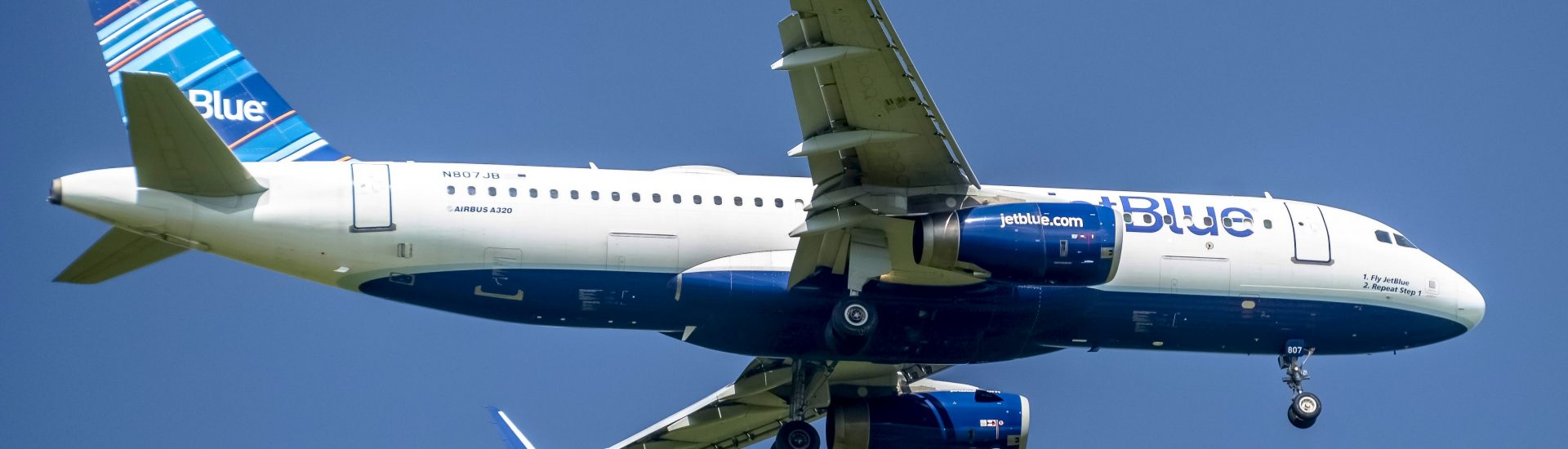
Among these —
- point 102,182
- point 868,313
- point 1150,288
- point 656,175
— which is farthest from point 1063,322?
point 102,182

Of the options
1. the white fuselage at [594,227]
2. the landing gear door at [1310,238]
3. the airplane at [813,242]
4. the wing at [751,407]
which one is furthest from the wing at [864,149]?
the landing gear door at [1310,238]

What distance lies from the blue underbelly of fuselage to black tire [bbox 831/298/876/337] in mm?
355

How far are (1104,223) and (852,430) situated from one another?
212 inches

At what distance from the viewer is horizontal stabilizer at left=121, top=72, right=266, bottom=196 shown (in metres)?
20.5

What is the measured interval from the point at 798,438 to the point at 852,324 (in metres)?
3.15

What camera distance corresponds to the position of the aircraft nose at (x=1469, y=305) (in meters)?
26.1

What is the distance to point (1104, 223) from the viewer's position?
2261cm

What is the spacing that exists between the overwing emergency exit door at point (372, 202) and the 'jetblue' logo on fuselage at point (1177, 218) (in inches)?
344

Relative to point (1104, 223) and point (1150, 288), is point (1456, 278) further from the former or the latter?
point (1104, 223)

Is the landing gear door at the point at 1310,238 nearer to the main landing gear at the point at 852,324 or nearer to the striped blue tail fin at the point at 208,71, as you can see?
the main landing gear at the point at 852,324

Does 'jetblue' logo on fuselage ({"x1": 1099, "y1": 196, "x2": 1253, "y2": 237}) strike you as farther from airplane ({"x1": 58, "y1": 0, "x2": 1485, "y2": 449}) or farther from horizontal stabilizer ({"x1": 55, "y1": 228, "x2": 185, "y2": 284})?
horizontal stabilizer ({"x1": 55, "y1": 228, "x2": 185, "y2": 284})

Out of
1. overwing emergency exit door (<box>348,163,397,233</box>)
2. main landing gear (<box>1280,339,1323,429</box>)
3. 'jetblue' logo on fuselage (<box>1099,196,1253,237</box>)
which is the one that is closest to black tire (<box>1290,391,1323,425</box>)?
main landing gear (<box>1280,339,1323,429</box>)

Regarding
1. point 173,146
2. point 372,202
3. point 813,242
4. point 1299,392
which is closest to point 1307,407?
point 1299,392

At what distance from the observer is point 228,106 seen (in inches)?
999
